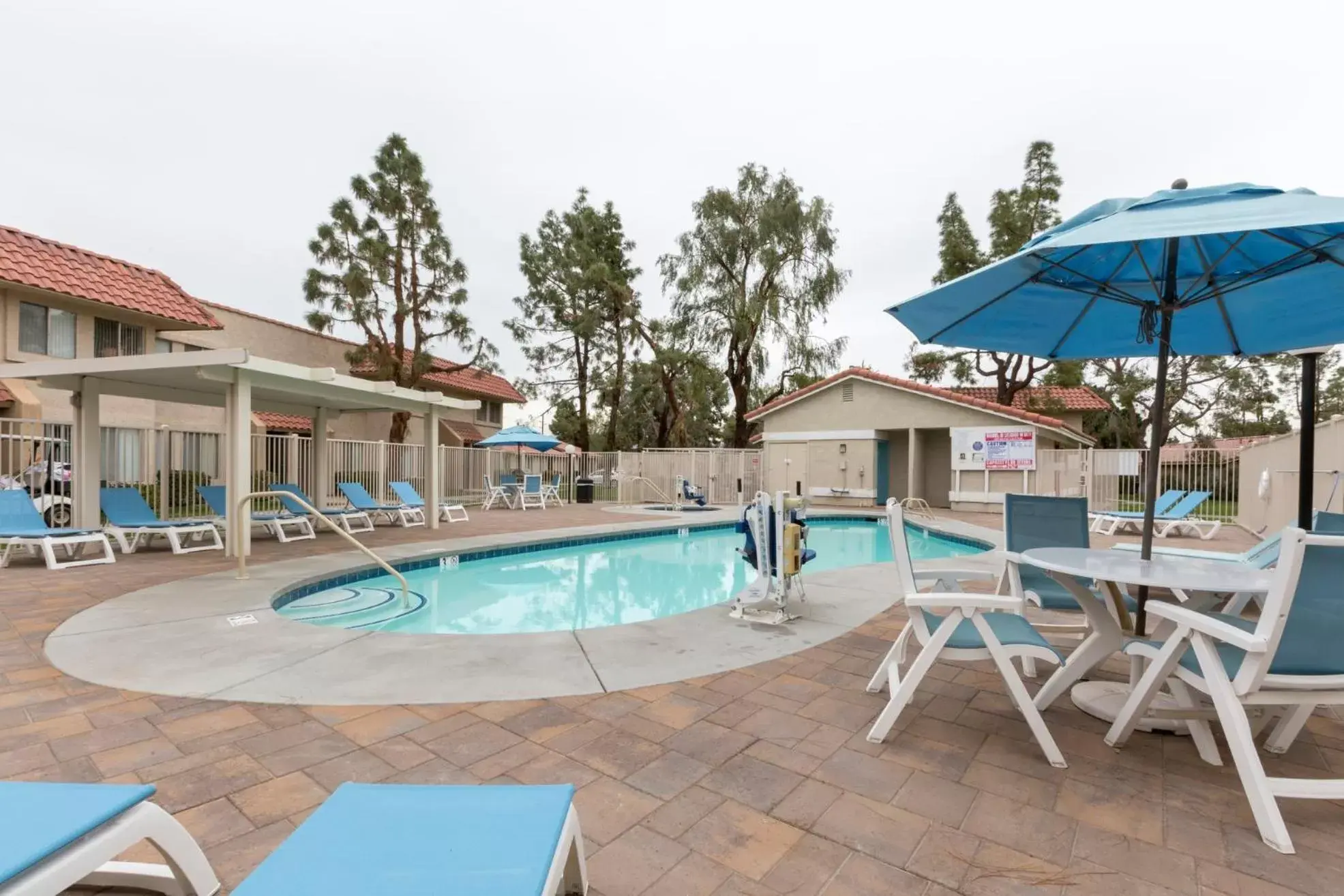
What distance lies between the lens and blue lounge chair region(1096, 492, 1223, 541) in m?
10.5

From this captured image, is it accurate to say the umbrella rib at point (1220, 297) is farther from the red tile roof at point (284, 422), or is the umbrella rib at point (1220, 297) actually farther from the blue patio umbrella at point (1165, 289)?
the red tile roof at point (284, 422)

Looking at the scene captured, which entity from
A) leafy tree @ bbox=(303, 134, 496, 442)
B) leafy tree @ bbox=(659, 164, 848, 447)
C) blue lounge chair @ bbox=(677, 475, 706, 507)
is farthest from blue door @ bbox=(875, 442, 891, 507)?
leafy tree @ bbox=(303, 134, 496, 442)

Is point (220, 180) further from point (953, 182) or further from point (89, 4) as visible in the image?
point (953, 182)

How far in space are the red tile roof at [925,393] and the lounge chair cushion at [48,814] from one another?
16386 millimetres

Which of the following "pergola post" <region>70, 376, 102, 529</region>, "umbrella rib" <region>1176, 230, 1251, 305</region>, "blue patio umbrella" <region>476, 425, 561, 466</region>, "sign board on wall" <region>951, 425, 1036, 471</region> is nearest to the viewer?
"umbrella rib" <region>1176, 230, 1251, 305</region>

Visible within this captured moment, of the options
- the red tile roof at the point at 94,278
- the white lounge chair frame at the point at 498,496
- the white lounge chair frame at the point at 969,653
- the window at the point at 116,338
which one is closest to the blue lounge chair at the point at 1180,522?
the white lounge chair frame at the point at 969,653

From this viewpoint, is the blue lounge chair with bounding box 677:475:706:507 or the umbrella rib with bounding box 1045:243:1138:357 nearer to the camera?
the umbrella rib with bounding box 1045:243:1138:357

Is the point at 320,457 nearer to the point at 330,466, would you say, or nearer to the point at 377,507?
the point at 330,466

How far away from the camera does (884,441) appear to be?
56.6 feet

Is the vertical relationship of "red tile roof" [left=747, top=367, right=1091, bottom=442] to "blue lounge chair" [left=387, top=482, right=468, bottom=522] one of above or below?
above

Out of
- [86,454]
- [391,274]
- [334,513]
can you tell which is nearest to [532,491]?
[334,513]

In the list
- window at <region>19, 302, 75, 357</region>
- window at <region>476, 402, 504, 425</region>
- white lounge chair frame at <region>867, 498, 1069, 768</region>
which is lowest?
white lounge chair frame at <region>867, 498, 1069, 768</region>

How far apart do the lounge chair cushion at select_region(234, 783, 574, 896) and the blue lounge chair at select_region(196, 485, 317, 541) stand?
8.60m

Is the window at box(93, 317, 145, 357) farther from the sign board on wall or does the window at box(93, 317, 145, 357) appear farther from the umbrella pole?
the sign board on wall
